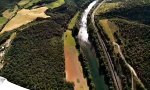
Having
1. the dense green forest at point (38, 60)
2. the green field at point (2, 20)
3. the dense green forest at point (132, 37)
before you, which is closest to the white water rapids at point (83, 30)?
the dense green forest at point (132, 37)

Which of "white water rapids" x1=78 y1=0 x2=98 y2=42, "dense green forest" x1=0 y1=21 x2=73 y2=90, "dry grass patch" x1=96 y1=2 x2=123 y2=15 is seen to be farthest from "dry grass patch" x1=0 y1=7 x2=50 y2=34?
"dry grass patch" x1=96 y1=2 x2=123 y2=15

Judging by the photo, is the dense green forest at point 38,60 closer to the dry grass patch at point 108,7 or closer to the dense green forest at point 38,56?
the dense green forest at point 38,56

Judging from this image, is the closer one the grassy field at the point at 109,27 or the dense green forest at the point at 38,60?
the dense green forest at the point at 38,60

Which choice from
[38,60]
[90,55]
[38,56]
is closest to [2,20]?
[38,56]

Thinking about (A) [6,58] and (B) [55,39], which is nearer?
(A) [6,58]

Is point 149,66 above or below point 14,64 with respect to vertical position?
below

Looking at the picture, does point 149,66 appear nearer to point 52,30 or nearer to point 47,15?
point 52,30

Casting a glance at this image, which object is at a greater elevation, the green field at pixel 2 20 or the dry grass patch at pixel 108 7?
the green field at pixel 2 20

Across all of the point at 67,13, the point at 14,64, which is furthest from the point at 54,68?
the point at 67,13
